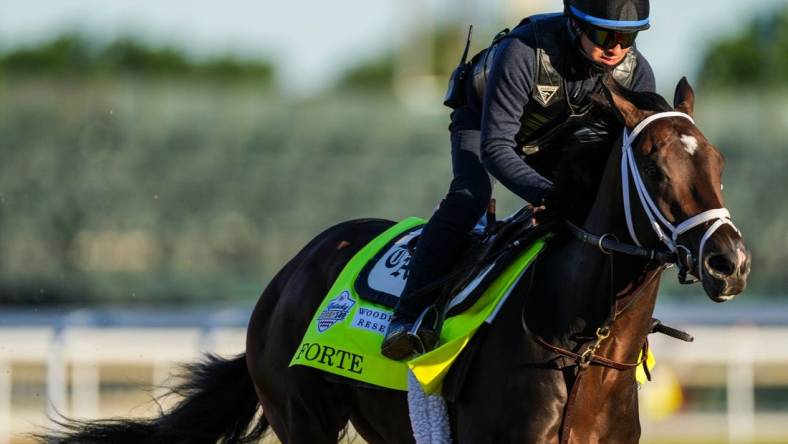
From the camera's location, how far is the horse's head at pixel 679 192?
4.09 meters

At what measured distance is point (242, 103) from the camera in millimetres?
21219

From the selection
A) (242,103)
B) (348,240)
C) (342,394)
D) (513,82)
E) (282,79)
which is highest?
(513,82)

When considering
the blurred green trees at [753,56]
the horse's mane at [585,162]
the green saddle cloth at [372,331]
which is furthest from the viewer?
the blurred green trees at [753,56]

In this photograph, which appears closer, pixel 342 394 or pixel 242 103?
pixel 342 394

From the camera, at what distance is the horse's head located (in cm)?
409

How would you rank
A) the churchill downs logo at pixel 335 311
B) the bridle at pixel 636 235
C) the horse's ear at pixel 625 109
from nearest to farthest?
the bridle at pixel 636 235 < the horse's ear at pixel 625 109 < the churchill downs logo at pixel 335 311

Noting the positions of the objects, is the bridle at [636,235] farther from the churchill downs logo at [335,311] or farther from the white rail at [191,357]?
the white rail at [191,357]

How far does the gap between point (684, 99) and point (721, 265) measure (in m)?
0.77

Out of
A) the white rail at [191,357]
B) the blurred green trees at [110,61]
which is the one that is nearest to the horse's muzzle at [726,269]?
the white rail at [191,357]

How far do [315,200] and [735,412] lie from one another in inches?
348

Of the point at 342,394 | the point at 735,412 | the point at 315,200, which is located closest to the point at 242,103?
the point at 315,200

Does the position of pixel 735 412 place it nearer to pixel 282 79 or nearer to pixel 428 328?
pixel 428 328

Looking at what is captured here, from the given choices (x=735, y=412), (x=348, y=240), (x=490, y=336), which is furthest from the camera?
(x=735, y=412)

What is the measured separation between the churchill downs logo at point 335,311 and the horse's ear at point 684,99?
1752 millimetres
